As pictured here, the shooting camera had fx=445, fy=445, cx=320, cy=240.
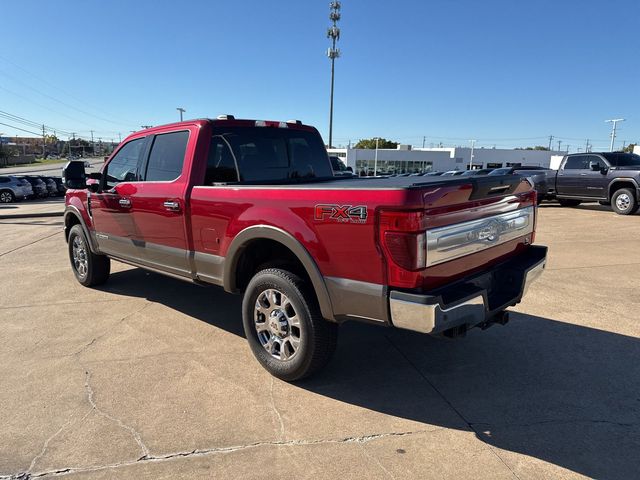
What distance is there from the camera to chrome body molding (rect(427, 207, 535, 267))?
2691mm

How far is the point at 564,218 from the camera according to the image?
13.2 metres

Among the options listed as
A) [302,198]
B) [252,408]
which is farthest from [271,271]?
[252,408]

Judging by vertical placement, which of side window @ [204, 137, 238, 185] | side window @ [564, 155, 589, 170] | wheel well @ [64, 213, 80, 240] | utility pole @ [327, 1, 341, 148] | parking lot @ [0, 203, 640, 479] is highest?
utility pole @ [327, 1, 341, 148]

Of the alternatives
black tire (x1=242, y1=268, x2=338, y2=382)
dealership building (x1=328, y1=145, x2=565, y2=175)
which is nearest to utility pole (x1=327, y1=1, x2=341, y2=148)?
dealership building (x1=328, y1=145, x2=565, y2=175)

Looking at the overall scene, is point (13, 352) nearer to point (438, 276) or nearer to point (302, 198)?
point (302, 198)

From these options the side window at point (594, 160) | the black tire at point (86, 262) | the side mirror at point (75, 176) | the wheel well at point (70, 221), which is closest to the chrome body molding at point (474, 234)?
the side mirror at point (75, 176)

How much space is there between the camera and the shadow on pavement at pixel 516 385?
8.93ft

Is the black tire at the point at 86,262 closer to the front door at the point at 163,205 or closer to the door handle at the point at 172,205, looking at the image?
the front door at the point at 163,205

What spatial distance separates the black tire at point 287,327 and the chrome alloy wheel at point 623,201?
→ 1355cm

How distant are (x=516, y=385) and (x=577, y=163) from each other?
45.3 feet

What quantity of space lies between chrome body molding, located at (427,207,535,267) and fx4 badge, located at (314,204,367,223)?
417 mm

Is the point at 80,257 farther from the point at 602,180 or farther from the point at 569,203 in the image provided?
the point at 569,203

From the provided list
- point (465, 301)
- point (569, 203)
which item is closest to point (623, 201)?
point (569, 203)

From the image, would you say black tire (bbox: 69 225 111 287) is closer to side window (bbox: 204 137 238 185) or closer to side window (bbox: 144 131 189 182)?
side window (bbox: 144 131 189 182)
